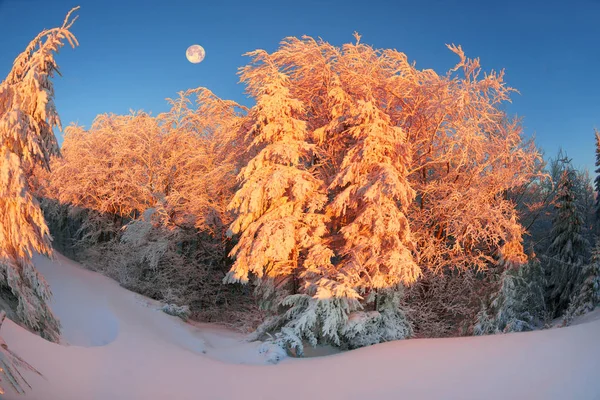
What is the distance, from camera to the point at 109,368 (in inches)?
241

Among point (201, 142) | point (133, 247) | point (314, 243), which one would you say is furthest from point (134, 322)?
point (201, 142)

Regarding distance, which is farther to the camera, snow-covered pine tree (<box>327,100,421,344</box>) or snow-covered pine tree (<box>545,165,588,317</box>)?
snow-covered pine tree (<box>545,165,588,317</box>)

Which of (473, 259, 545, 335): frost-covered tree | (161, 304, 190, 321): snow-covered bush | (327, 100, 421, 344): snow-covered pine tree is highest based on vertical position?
(327, 100, 421, 344): snow-covered pine tree

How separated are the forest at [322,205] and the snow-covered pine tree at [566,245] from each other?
1369 millimetres

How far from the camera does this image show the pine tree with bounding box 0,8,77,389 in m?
6.54

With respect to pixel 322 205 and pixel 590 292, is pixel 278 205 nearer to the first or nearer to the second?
pixel 322 205

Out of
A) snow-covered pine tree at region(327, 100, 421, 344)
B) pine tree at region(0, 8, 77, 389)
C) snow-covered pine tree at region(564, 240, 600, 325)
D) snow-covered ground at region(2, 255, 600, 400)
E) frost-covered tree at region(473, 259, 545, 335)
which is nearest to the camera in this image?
snow-covered ground at region(2, 255, 600, 400)

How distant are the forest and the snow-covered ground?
4.09 ft

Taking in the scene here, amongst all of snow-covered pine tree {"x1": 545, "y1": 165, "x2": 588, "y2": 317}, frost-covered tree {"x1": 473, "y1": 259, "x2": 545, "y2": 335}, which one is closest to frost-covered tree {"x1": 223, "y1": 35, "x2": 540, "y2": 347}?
frost-covered tree {"x1": 473, "y1": 259, "x2": 545, "y2": 335}

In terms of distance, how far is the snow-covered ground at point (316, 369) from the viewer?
498 centimetres

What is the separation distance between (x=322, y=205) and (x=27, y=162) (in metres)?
6.60

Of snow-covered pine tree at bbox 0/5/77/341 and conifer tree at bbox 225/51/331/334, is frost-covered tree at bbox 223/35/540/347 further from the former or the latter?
snow-covered pine tree at bbox 0/5/77/341

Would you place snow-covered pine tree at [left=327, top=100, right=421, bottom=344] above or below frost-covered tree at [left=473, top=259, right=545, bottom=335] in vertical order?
above

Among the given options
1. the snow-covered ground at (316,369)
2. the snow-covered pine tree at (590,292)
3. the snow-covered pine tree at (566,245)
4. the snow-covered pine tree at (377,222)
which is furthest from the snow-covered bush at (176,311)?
the snow-covered pine tree at (566,245)
